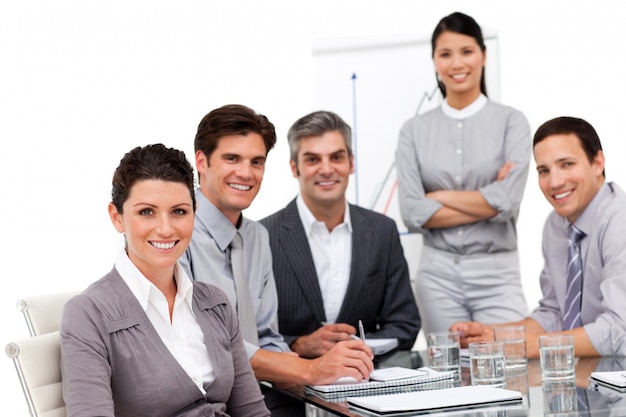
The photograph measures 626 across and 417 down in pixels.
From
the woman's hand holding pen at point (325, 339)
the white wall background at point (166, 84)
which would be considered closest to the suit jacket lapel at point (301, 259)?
the woman's hand holding pen at point (325, 339)

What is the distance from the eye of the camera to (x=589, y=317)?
3.25 meters

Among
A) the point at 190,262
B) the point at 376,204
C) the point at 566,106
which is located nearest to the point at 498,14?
the point at 566,106

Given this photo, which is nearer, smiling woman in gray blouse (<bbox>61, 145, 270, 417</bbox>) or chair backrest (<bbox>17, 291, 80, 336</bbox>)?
smiling woman in gray blouse (<bbox>61, 145, 270, 417</bbox>)

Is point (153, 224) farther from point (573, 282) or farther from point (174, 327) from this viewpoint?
point (573, 282)

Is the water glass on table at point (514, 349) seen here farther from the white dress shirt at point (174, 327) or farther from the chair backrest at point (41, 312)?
the chair backrest at point (41, 312)

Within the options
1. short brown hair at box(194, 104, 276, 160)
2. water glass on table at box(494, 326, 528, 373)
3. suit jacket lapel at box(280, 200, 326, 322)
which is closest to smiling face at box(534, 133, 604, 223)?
water glass on table at box(494, 326, 528, 373)

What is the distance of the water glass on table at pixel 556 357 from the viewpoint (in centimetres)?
243

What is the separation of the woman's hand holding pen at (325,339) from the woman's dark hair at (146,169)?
1.05 m

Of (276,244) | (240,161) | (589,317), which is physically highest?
(240,161)

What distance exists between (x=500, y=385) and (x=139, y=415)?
95 centimetres

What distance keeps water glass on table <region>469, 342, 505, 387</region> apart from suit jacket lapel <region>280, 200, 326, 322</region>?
4.01ft

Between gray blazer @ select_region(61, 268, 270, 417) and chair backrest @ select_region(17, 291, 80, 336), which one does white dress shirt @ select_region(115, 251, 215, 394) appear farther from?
chair backrest @ select_region(17, 291, 80, 336)

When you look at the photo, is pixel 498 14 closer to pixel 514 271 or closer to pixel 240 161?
pixel 514 271

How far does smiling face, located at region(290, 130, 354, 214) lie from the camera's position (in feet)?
12.0
